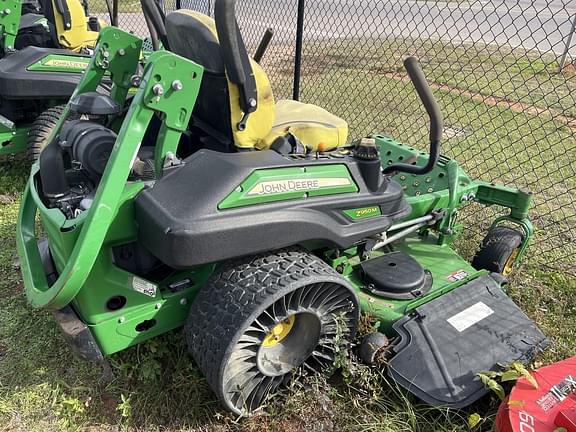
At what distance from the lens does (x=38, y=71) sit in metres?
4.18

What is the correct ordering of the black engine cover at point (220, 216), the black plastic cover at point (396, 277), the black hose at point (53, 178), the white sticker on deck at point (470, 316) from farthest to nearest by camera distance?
the black plastic cover at point (396, 277) < the white sticker on deck at point (470, 316) < the black hose at point (53, 178) < the black engine cover at point (220, 216)

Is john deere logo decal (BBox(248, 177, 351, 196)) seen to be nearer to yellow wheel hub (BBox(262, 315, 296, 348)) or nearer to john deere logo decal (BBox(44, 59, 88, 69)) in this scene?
yellow wheel hub (BBox(262, 315, 296, 348))

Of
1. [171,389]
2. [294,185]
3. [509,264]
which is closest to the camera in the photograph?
[294,185]

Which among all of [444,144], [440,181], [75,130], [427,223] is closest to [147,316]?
[75,130]

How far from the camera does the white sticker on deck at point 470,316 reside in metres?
2.47

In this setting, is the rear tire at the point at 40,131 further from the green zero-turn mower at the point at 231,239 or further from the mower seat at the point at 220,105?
the mower seat at the point at 220,105

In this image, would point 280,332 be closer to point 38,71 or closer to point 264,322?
point 264,322

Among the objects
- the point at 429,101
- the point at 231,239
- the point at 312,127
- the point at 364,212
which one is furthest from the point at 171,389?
the point at 429,101

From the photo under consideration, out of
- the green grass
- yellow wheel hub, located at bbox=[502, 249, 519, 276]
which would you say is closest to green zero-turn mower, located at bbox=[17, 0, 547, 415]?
the green grass

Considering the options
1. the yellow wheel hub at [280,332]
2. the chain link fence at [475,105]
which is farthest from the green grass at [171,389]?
the chain link fence at [475,105]

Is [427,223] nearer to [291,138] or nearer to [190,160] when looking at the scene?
[291,138]

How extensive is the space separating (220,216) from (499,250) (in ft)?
6.31

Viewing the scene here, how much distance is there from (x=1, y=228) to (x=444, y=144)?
4140mm

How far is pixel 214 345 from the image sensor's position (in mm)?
2014
